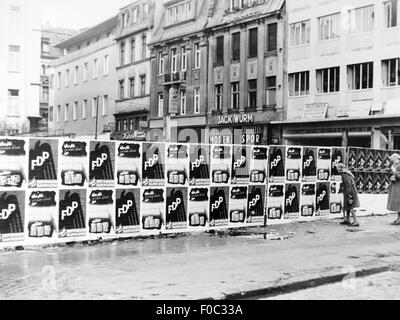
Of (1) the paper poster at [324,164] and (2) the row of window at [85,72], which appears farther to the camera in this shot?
(2) the row of window at [85,72]

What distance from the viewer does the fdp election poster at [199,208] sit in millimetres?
12953

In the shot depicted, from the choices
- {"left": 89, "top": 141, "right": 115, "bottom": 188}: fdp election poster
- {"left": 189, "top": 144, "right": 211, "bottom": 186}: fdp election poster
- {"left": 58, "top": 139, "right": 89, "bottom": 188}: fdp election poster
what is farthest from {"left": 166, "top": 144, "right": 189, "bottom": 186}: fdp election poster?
{"left": 58, "top": 139, "right": 89, "bottom": 188}: fdp election poster

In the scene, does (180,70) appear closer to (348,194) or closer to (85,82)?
(85,82)

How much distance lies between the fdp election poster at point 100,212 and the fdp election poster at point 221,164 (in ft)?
9.04

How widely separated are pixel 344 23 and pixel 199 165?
25.0 m

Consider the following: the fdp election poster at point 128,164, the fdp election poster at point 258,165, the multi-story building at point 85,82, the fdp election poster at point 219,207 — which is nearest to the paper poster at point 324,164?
the fdp election poster at point 258,165

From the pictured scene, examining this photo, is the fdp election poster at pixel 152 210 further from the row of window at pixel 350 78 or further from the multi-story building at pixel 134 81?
the multi-story building at pixel 134 81

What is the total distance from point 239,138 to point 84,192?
31.1 meters

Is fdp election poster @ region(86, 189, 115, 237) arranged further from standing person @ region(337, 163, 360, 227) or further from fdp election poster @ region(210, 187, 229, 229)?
standing person @ region(337, 163, 360, 227)

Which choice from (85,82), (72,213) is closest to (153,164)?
(72,213)

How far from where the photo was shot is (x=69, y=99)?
3331 centimetres

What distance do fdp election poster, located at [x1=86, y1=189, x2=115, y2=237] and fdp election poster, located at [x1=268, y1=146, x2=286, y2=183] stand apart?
4805 millimetres

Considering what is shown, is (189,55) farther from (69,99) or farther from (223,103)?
(69,99)

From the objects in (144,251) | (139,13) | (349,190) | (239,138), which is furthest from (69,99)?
(144,251)
